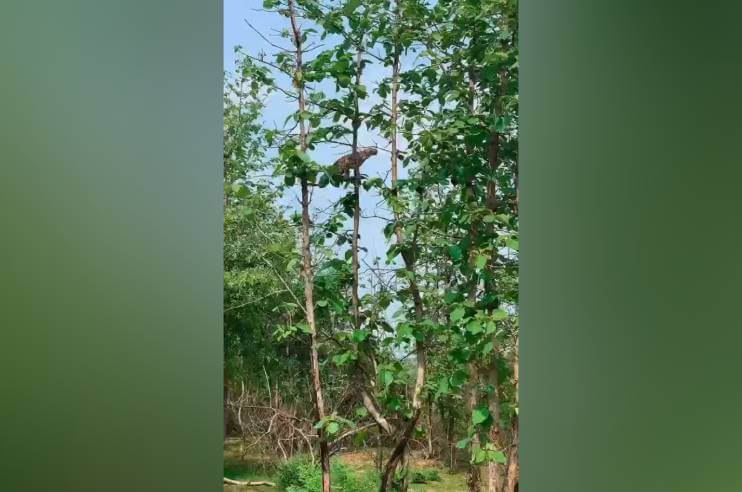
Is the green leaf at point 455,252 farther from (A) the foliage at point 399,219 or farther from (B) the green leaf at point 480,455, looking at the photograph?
(B) the green leaf at point 480,455

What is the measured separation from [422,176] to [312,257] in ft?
1.74

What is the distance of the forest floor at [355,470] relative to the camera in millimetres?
2502
